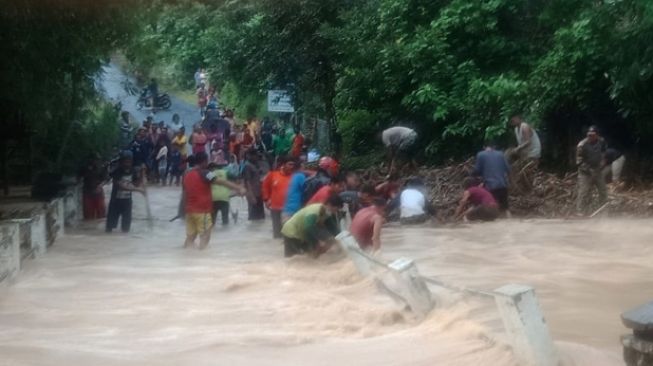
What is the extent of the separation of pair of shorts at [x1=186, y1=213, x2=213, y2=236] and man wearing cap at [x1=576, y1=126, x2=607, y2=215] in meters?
5.77

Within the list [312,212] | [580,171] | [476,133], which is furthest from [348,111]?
[312,212]

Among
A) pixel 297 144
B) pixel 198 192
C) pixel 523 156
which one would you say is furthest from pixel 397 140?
pixel 198 192

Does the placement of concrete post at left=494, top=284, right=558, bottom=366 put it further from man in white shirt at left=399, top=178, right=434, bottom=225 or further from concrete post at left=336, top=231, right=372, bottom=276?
man in white shirt at left=399, top=178, right=434, bottom=225

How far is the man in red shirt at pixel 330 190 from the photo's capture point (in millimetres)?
A: 14688

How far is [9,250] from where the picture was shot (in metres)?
14.5

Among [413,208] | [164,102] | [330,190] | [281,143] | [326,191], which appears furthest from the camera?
[164,102]

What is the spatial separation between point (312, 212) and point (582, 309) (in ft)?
12.4

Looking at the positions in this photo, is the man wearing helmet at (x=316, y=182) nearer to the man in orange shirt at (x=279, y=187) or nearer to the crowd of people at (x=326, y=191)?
the crowd of people at (x=326, y=191)

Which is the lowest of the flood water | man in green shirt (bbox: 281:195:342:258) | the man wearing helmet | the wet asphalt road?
→ the flood water

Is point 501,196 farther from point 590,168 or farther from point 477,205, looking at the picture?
point 590,168

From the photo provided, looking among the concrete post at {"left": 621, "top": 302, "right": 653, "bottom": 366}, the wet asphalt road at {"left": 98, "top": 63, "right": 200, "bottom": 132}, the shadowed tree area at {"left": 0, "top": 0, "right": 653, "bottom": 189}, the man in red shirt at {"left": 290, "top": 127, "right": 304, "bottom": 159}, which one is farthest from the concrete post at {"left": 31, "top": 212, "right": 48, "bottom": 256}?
the wet asphalt road at {"left": 98, "top": 63, "right": 200, "bottom": 132}

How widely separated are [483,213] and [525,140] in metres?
2.20

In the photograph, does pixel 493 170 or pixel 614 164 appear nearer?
pixel 493 170

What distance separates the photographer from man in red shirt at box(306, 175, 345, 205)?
48.2 feet
